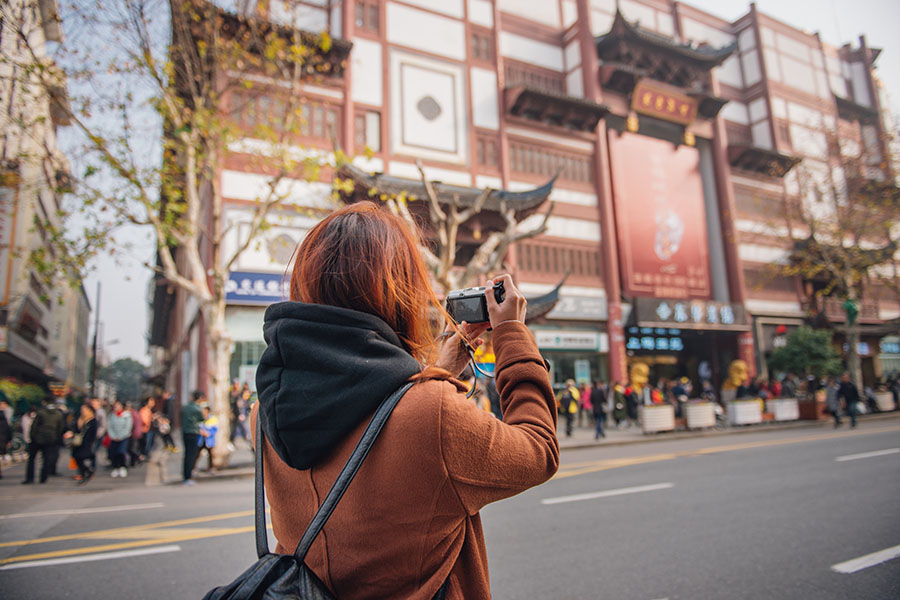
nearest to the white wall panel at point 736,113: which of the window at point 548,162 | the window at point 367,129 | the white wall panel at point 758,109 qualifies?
the white wall panel at point 758,109

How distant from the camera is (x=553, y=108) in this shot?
25.1 metres

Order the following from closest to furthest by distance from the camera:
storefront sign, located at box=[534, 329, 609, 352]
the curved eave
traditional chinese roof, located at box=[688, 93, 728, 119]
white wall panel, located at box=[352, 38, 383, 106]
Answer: white wall panel, located at box=[352, 38, 383, 106] → storefront sign, located at box=[534, 329, 609, 352] → the curved eave → traditional chinese roof, located at box=[688, 93, 728, 119]

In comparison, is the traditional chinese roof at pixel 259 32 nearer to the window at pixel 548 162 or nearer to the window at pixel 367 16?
the window at pixel 367 16

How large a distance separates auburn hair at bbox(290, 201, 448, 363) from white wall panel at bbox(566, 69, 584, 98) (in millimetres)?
27417

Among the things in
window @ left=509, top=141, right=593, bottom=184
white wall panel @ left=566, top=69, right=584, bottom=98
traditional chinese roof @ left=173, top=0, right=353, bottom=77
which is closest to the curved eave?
white wall panel @ left=566, top=69, right=584, bottom=98

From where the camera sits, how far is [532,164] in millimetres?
25203

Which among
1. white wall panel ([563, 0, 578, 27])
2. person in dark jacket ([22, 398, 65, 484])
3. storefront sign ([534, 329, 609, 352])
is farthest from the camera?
white wall panel ([563, 0, 578, 27])

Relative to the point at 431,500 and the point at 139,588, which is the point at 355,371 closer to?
the point at 431,500

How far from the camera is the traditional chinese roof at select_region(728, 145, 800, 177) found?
2984 cm

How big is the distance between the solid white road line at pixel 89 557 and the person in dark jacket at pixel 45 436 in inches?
296

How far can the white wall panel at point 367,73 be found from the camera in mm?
21438

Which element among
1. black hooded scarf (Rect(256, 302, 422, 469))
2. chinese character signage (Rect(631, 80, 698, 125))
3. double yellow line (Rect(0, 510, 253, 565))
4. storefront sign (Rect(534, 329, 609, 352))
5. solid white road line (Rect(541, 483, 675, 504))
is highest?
chinese character signage (Rect(631, 80, 698, 125))

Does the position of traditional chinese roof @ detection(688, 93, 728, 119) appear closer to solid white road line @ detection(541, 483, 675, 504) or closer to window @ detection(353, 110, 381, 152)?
window @ detection(353, 110, 381, 152)

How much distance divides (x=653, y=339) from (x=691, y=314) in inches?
94.3
